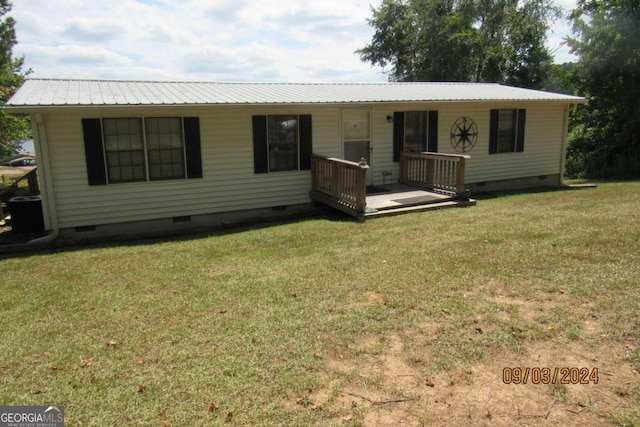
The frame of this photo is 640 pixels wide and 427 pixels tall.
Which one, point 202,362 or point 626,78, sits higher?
point 626,78

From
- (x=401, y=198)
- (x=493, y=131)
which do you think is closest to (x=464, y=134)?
(x=493, y=131)

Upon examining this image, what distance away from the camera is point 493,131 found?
12.6m

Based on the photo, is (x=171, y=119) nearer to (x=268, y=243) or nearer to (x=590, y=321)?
(x=268, y=243)

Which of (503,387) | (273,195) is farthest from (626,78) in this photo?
(503,387)

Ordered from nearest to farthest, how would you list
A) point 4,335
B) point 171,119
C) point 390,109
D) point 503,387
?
point 503,387 → point 4,335 → point 171,119 → point 390,109

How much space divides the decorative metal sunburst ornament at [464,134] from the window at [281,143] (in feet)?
13.7

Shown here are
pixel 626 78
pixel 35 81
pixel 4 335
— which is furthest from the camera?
pixel 626 78

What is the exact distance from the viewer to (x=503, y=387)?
3186 millimetres

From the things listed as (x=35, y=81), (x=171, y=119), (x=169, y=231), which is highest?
(x=35, y=81)

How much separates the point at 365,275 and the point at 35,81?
8781 millimetres

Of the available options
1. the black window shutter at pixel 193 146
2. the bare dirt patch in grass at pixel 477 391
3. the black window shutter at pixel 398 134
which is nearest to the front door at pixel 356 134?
the black window shutter at pixel 398 134

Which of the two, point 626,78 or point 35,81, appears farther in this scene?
point 626,78

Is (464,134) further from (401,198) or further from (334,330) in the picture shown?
(334,330)

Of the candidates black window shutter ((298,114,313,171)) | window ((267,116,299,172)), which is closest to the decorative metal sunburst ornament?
black window shutter ((298,114,313,171))
